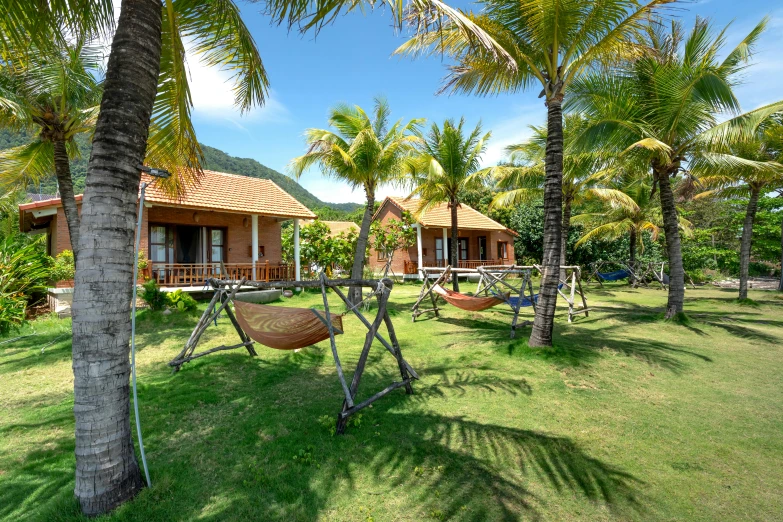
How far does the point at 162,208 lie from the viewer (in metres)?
12.4

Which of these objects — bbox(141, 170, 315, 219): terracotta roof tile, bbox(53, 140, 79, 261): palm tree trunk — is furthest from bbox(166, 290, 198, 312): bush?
bbox(141, 170, 315, 219): terracotta roof tile

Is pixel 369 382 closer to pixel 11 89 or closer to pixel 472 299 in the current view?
pixel 472 299

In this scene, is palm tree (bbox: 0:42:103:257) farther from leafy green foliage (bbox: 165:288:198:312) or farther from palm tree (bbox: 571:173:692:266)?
palm tree (bbox: 571:173:692:266)

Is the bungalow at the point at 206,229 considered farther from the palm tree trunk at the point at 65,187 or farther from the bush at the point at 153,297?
the palm tree trunk at the point at 65,187

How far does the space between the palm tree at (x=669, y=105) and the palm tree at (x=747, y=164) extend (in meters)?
0.49

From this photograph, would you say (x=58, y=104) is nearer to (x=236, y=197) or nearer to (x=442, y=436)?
(x=236, y=197)

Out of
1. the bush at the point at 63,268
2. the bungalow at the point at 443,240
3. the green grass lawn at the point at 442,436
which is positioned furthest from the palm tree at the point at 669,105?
the bush at the point at 63,268

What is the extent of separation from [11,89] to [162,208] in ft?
19.1

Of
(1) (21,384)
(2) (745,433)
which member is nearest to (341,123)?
(1) (21,384)

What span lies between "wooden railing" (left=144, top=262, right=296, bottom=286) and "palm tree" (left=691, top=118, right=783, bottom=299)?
42.0 feet

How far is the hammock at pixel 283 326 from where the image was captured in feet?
15.1

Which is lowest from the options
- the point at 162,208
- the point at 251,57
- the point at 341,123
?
the point at 162,208

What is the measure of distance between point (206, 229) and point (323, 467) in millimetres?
12623

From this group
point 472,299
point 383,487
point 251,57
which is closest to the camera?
point 383,487
